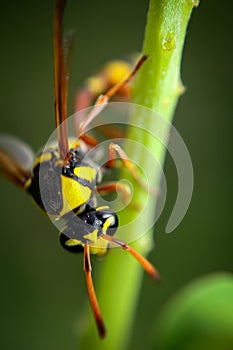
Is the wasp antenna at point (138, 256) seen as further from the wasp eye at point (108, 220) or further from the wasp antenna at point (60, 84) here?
the wasp antenna at point (60, 84)

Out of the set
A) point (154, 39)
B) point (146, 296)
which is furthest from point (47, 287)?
point (154, 39)

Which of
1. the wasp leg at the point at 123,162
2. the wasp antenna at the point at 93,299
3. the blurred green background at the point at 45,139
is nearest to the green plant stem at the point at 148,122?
the wasp leg at the point at 123,162

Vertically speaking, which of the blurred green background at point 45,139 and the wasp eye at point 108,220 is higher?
the wasp eye at point 108,220

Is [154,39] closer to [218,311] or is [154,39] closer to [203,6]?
[218,311]

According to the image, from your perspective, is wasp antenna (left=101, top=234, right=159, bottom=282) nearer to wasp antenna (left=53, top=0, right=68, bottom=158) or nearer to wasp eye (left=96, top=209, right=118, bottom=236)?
wasp eye (left=96, top=209, right=118, bottom=236)

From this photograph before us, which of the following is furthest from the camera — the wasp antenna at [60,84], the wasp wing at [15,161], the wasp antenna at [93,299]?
the wasp wing at [15,161]

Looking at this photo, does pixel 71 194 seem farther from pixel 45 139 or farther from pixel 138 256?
pixel 45 139

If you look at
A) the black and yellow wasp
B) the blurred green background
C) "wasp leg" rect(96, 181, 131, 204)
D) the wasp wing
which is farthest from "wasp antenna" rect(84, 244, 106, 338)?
the blurred green background
